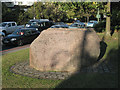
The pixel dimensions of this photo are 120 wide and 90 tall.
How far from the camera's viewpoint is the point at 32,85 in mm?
5750

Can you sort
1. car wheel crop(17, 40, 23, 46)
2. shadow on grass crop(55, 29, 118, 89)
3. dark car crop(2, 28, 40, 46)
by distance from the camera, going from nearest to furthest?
shadow on grass crop(55, 29, 118, 89), dark car crop(2, 28, 40, 46), car wheel crop(17, 40, 23, 46)

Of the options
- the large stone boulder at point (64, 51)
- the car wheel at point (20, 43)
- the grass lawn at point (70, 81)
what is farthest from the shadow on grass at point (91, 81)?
the car wheel at point (20, 43)

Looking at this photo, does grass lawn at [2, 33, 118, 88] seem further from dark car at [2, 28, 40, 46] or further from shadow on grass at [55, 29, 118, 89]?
dark car at [2, 28, 40, 46]

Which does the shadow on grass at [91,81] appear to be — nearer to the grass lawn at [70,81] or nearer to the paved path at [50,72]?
the grass lawn at [70,81]

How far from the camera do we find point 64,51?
719 cm

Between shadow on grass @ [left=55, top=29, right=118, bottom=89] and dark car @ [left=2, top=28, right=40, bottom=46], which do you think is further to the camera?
dark car @ [left=2, top=28, right=40, bottom=46]

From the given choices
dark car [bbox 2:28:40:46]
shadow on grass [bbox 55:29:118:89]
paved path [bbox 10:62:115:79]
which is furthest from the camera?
dark car [bbox 2:28:40:46]

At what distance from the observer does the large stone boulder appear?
23.6 ft

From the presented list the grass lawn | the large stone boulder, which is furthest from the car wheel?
the grass lawn

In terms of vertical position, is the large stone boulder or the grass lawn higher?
the large stone boulder

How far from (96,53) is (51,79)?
7.91 ft

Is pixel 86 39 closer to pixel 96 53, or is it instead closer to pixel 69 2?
pixel 96 53

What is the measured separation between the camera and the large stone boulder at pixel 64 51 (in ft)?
23.6

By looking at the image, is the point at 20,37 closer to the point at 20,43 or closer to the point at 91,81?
the point at 20,43
